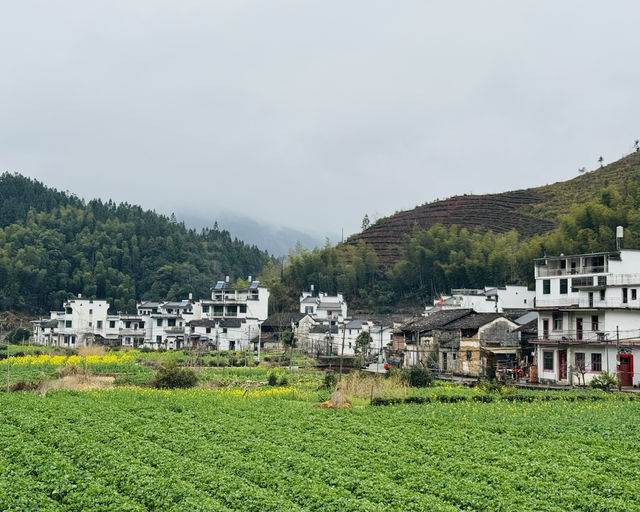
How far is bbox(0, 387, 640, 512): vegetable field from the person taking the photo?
14109 mm

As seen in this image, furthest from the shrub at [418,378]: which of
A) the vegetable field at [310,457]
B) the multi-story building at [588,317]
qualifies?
the vegetable field at [310,457]

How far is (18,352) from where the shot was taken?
201ft

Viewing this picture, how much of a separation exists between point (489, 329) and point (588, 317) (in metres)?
7.59

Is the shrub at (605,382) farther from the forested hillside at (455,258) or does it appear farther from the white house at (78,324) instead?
the white house at (78,324)

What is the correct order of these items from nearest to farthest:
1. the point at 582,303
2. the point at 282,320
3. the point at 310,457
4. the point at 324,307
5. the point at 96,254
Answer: the point at 310,457
the point at 582,303
the point at 282,320
the point at 324,307
the point at 96,254

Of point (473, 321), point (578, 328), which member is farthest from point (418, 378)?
point (473, 321)

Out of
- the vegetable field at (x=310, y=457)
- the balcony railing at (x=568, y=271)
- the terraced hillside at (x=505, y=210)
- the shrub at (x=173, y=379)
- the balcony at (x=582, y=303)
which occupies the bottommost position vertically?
the vegetable field at (x=310, y=457)

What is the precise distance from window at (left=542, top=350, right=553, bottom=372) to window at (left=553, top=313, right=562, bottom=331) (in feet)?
5.43

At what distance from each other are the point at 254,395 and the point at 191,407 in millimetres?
5414

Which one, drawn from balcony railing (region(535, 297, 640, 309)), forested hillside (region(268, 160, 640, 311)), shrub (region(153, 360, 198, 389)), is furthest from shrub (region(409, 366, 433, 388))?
forested hillside (region(268, 160, 640, 311))

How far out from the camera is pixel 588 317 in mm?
41062

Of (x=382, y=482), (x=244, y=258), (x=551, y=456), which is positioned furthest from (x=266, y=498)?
(x=244, y=258)

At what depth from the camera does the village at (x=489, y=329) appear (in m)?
39.7

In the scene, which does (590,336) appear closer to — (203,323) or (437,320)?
(437,320)
